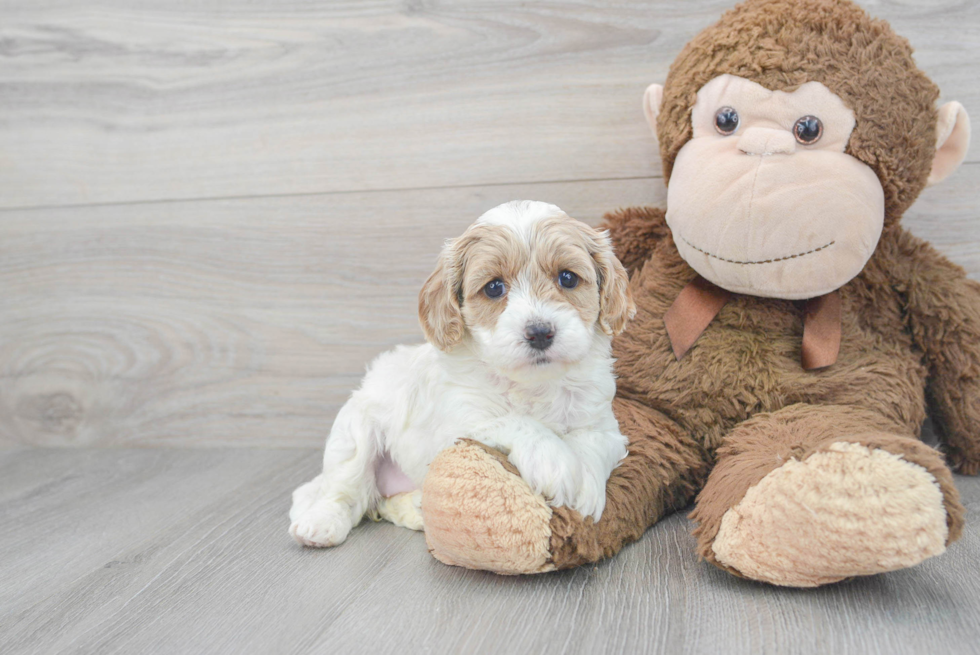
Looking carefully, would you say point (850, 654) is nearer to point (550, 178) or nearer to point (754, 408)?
point (754, 408)

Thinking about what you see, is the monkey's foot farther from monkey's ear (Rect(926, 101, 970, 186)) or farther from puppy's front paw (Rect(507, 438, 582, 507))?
monkey's ear (Rect(926, 101, 970, 186))

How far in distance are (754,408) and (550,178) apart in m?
0.82

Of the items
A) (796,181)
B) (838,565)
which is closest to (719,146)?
(796,181)

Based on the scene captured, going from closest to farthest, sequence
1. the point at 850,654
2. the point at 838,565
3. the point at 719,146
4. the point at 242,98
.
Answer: the point at 850,654
the point at 838,565
the point at 719,146
the point at 242,98

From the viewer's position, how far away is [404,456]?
150cm

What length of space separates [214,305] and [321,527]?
1.01m

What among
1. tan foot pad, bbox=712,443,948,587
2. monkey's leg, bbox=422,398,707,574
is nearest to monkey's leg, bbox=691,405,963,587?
tan foot pad, bbox=712,443,948,587

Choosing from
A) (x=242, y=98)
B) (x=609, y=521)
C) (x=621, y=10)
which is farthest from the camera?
(x=242, y=98)

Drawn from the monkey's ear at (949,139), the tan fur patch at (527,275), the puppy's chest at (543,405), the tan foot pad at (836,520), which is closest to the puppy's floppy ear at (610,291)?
the tan fur patch at (527,275)

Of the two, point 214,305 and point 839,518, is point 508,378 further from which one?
point 214,305

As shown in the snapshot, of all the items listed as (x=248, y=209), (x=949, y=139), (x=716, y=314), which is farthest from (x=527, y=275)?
(x=248, y=209)

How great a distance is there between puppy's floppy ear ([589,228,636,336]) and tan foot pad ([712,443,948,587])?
38 cm

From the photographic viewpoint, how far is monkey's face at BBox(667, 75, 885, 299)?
1381 mm

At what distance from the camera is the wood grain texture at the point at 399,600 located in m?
1.05
